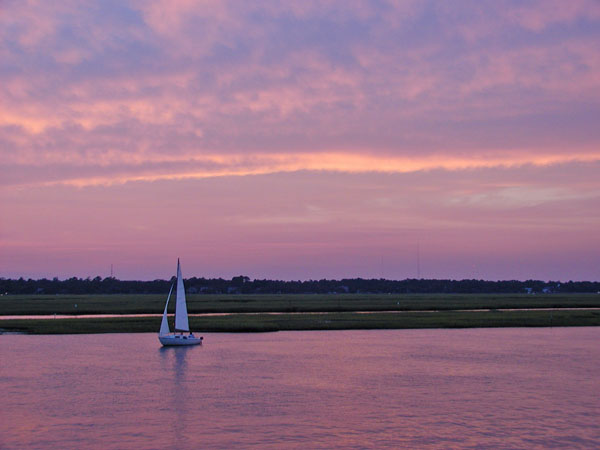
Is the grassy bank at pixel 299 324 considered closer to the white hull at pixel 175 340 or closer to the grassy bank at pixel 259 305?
the white hull at pixel 175 340

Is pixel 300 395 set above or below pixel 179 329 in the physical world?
below

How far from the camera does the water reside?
822 inches

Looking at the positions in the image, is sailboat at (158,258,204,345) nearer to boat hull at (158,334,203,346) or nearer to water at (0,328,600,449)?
boat hull at (158,334,203,346)

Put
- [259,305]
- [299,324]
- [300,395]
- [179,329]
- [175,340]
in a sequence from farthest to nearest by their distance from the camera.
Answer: [259,305], [299,324], [179,329], [175,340], [300,395]

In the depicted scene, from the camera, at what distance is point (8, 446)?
19781 millimetres

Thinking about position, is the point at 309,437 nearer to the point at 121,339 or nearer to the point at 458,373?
the point at 458,373

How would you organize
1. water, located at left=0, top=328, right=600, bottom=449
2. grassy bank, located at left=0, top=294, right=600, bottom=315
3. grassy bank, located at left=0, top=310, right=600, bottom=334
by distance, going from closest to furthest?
water, located at left=0, top=328, right=600, bottom=449, grassy bank, located at left=0, top=310, right=600, bottom=334, grassy bank, located at left=0, top=294, right=600, bottom=315

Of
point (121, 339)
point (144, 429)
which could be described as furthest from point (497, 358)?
point (121, 339)

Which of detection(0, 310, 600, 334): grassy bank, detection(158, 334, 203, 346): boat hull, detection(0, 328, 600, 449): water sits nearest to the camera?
detection(0, 328, 600, 449): water

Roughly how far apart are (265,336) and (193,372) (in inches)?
761

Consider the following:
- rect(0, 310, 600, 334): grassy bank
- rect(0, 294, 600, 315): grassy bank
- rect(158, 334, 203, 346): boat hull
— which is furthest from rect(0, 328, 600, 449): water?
rect(0, 294, 600, 315): grassy bank

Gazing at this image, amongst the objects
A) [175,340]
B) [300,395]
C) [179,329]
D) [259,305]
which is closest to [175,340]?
[175,340]

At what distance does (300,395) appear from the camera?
2762cm

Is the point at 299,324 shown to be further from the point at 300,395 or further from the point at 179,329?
the point at 300,395
